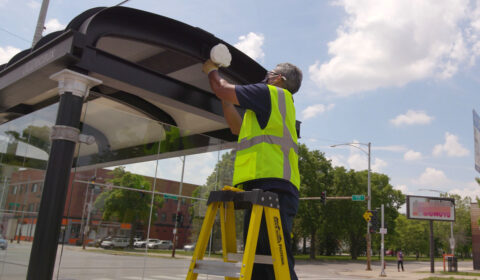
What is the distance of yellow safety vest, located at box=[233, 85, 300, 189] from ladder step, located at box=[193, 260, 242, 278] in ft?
2.01

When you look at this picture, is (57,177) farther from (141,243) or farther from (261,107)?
(261,107)

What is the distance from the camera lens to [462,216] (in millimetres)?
69812

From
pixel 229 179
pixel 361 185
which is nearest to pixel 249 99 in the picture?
pixel 229 179

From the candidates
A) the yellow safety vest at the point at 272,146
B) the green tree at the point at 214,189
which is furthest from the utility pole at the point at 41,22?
the yellow safety vest at the point at 272,146

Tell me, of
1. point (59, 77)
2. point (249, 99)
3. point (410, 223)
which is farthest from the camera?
point (410, 223)

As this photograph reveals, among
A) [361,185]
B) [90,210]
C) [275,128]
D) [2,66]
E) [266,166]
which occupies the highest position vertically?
[361,185]

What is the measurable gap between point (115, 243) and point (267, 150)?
402 cm

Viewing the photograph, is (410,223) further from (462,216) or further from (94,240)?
(94,240)

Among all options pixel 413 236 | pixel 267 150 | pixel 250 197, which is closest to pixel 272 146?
pixel 267 150

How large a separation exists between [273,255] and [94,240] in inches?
157

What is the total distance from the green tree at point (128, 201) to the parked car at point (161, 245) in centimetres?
32

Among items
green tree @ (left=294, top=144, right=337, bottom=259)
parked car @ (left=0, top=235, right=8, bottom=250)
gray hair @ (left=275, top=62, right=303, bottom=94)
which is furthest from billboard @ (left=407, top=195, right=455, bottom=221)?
gray hair @ (left=275, top=62, right=303, bottom=94)

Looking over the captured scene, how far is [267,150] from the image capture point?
9.11ft

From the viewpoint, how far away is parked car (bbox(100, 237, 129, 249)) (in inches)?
226
